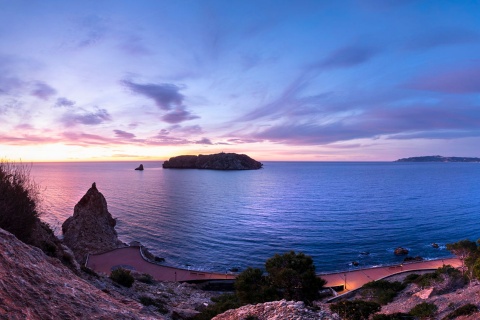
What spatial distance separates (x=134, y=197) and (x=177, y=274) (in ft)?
243

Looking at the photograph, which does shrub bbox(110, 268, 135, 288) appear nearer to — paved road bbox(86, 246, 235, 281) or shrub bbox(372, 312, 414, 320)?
paved road bbox(86, 246, 235, 281)

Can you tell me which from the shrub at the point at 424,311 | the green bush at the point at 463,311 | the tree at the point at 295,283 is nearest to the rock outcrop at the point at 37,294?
the tree at the point at 295,283

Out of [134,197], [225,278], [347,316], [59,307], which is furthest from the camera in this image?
[134,197]

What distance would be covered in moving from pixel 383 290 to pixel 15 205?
33.2 m

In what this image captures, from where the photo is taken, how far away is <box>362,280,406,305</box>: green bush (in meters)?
29.0

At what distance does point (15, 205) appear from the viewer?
18.0m

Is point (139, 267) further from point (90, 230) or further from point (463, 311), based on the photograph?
point (463, 311)

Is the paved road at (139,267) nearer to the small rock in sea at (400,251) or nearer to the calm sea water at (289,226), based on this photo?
the calm sea water at (289,226)

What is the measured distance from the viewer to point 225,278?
131 ft

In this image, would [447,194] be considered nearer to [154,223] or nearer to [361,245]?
[361,245]

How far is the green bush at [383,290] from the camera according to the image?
2897cm

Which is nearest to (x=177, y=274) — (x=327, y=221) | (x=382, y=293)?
(x=382, y=293)

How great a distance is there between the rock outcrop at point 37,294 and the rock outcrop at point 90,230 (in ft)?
126

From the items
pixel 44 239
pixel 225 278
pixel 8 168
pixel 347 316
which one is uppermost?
pixel 8 168
